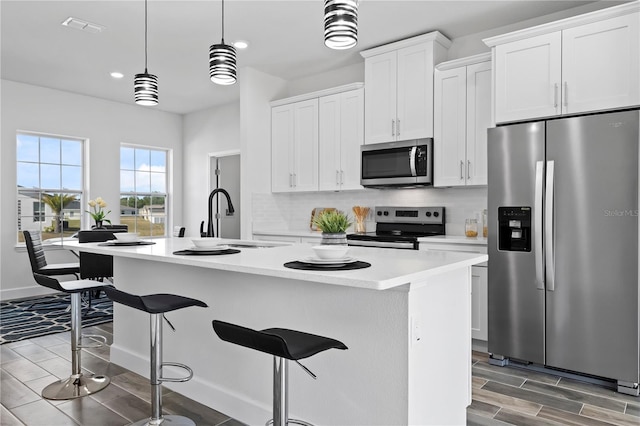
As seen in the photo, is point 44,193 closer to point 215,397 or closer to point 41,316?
point 41,316

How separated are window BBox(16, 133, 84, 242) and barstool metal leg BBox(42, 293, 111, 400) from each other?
3671 millimetres

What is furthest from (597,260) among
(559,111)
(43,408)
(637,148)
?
(43,408)

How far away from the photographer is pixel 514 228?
3182 millimetres

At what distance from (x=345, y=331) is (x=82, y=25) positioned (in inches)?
146

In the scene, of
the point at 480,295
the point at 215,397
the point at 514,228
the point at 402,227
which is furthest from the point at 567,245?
the point at 215,397

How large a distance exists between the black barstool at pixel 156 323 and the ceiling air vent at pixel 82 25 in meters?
2.81

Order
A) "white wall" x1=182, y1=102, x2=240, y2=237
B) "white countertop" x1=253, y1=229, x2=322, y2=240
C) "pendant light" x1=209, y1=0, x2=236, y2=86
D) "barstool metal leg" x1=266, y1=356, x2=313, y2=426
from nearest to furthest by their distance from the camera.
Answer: "barstool metal leg" x1=266, y1=356, x2=313, y2=426 < "pendant light" x1=209, y1=0, x2=236, y2=86 < "white countertop" x1=253, y1=229, x2=322, y2=240 < "white wall" x1=182, y1=102, x2=240, y2=237

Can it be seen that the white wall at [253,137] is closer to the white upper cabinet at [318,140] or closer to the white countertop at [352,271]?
the white upper cabinet at [318,140]

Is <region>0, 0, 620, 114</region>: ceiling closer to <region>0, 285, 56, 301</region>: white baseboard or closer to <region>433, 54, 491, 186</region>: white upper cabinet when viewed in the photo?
<region>433, 54, 491, 186</region>: white upper cabinet

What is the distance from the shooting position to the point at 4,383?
2.91 m

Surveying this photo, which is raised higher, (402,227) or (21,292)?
(402,227)

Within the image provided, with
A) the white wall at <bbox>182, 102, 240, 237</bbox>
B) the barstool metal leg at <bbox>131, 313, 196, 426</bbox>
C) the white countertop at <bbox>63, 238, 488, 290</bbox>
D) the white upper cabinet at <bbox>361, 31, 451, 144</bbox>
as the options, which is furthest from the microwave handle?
the white wall at <bbox>182, 102, 240, 237</bbox>

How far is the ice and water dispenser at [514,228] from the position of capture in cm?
312

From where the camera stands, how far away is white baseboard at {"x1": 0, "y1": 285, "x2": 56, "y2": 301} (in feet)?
18.1
